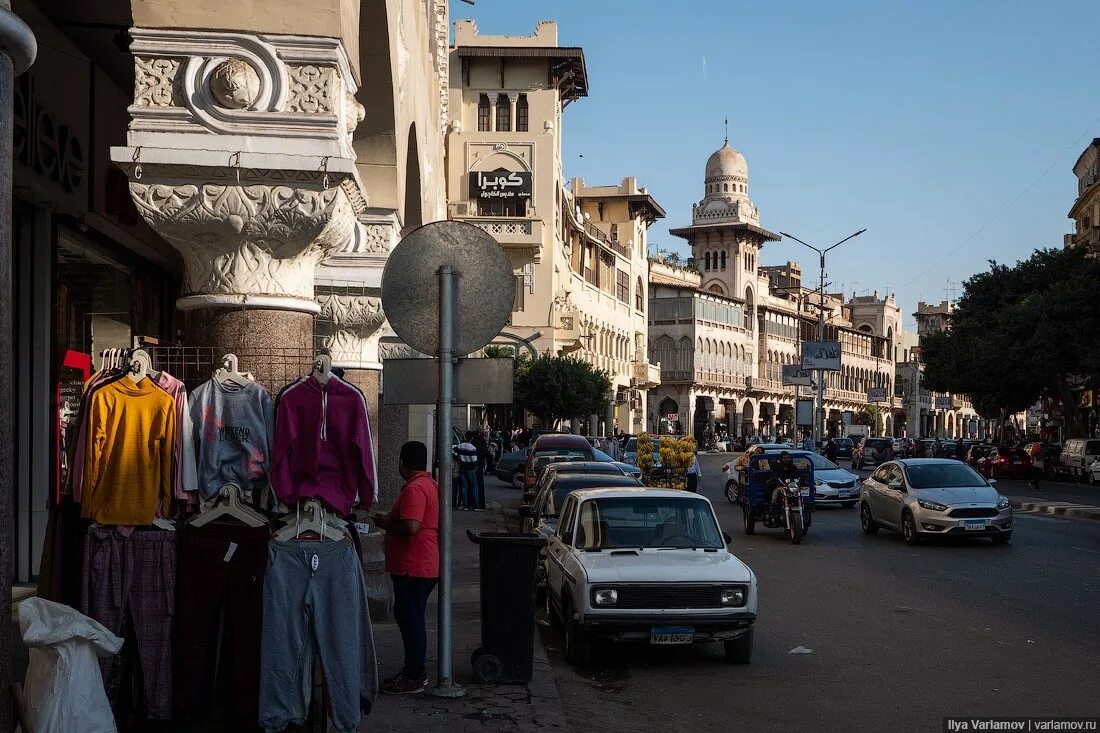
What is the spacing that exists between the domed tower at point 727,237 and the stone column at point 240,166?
10601 cm

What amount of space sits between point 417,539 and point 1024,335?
158 ft

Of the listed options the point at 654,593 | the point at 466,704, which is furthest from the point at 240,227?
the point at 654,593

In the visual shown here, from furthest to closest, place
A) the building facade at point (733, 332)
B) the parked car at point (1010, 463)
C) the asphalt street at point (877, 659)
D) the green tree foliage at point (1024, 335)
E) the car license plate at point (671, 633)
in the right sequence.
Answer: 1. the building facade at point (733, 332)
2. the green tree foliage at point (1024, 335)
3. the parked car at point (1010, 463)
4. the car license plate at point (671, 633)
5. the asphalt street at point (877, 659)

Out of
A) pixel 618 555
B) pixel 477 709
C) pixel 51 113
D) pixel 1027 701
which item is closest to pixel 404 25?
pixel 51 113

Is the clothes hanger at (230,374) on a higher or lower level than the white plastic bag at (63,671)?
higher

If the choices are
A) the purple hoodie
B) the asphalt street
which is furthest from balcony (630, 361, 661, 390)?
the purple hoodie

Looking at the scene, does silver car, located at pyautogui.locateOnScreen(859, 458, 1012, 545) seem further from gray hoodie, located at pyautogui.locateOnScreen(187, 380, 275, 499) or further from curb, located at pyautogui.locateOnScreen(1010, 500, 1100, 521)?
gray hoodie, located at pyautogui.locateOnScreen(187, 380, 275, 499)

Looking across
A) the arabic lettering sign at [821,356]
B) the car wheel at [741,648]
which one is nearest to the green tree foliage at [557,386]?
the arabic lettering sign at [821,356]

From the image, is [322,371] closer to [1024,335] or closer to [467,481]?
[467,481]

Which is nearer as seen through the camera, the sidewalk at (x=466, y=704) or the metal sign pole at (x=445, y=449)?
the sidewalk at (x=466, y=704)

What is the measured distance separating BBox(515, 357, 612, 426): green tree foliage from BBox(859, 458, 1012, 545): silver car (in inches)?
1274

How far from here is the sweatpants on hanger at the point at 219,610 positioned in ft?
19.8

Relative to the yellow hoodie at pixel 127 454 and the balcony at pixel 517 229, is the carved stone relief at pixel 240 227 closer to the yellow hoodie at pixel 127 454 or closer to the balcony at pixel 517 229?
the yellow hoodie at pixel 127 454

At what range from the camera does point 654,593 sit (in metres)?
10.2
